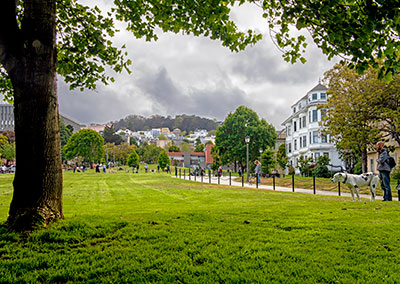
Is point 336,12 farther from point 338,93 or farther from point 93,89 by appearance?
point 338,93

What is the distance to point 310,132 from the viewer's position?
43.2m

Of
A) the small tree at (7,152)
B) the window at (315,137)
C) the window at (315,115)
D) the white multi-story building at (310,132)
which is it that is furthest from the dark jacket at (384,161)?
the small tree at (7,152)

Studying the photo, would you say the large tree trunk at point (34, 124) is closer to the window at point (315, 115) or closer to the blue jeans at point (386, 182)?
the blue jeans at point (386, 182)

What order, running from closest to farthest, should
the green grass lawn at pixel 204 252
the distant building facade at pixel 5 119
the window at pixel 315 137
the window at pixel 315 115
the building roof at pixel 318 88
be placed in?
the green grass lawn at pixel 204 252 → the window at pixel 315 137 → the window at pixel 315 115 → the building roof at pixel 318 88 → the distant building facade at pixel 5 119

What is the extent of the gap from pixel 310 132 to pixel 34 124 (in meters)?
42.6

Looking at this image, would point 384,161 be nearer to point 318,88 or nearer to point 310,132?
point 310,132

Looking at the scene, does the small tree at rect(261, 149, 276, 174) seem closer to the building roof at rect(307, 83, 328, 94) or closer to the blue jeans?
the building roof at rect(307, 83, 328, 94)

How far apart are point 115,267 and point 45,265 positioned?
828 mm

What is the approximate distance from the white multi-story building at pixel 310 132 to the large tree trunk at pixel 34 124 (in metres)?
36.2

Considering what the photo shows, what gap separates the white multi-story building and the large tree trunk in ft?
119

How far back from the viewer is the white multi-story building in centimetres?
4116

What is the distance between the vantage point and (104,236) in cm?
454

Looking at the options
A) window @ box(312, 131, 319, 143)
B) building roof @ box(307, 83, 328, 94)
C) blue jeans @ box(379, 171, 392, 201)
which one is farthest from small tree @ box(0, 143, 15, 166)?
blue jeans @ box(379, 171, 392, 201)

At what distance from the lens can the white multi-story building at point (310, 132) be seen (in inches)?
1620
